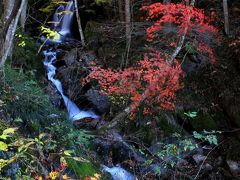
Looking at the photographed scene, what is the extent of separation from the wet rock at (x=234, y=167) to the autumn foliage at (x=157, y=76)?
93.4 inches

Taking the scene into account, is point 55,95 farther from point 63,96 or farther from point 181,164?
point 181,164

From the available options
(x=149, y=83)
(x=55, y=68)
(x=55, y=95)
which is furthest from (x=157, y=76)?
(x=55, y=68)

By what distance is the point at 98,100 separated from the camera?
406 inches

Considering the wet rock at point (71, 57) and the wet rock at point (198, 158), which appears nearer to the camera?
the wet rock at point (198, 158)

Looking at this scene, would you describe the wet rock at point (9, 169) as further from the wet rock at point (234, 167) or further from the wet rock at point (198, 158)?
the wet rock at point (234, 167)

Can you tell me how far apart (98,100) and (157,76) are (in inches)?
91.5

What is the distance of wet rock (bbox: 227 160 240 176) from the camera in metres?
7.79

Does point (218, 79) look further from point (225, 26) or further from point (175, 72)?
point (225, 26)

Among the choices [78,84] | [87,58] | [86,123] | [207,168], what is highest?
[87,58]

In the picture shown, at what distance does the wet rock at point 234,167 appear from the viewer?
7.79 m

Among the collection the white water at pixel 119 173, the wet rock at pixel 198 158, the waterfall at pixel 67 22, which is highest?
the waterfall at pixel 67 22

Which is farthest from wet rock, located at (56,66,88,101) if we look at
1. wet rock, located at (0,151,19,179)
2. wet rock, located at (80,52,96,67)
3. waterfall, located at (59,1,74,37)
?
wet rock, located at (0,151,19,179)

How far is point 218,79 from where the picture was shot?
391 inches

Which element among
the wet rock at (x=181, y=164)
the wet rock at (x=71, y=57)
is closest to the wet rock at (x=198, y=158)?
the wet rock at (x=181, y=164)
